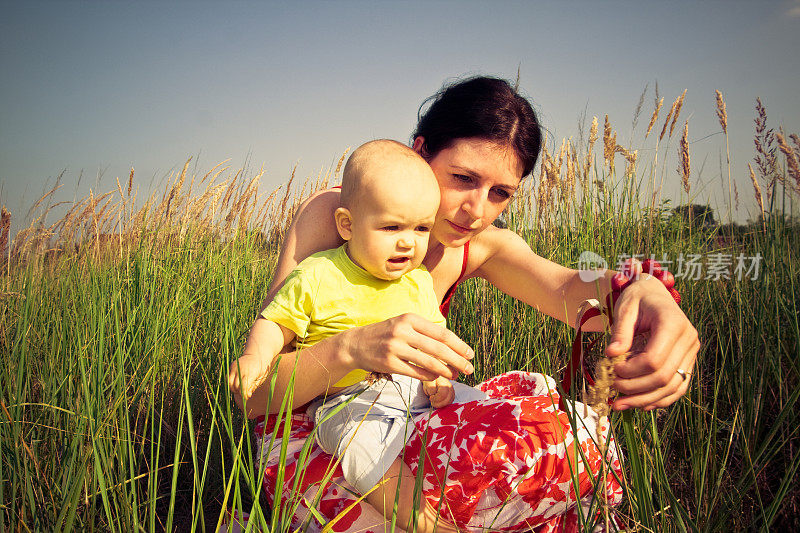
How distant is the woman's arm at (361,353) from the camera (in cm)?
86

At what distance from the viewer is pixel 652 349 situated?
0.79m

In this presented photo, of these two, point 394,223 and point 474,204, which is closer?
point 394,223

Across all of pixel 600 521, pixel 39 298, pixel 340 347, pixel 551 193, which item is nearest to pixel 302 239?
pixel 340 347

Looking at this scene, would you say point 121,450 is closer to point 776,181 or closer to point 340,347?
point 340,347

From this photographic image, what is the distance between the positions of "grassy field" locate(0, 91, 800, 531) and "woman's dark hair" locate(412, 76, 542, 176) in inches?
25.8

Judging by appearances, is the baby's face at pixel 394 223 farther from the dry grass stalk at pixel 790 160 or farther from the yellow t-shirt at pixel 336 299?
the dry grass stalk at pixel 790 160

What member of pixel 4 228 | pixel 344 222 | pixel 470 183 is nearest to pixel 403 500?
pixel 344 222

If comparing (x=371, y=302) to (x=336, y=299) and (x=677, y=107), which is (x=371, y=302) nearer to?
(x=336, y=299)

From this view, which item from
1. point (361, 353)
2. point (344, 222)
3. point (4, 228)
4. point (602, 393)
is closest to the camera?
point (602, 393)

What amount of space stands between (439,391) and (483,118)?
0.86 meters

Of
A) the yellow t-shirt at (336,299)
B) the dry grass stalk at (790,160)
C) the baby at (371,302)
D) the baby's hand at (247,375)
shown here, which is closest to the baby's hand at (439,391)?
the baby at (371,302)

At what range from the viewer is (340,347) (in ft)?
3.30

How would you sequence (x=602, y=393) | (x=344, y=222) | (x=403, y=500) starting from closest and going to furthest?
(x=602, y=393), (x=403, y=500), (x=344, y=222)

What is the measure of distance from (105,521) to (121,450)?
21cm
